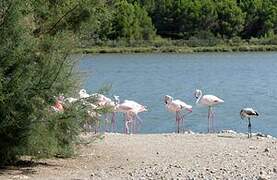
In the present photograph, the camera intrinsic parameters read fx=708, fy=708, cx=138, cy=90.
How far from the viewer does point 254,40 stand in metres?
97.9

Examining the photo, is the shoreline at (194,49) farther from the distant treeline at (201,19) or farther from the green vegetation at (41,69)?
the green vegetation at (41,69)

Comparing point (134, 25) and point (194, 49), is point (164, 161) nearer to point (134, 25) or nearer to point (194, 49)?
point (194, 49)

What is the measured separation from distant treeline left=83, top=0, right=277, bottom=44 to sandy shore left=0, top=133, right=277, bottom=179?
85877 mm

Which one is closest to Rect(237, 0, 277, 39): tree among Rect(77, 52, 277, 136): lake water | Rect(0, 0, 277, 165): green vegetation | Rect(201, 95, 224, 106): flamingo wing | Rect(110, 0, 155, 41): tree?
Rect(110, 0, 155, 41): tree

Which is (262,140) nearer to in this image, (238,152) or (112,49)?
(238,152)

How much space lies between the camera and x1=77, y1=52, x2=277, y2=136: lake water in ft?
79.7

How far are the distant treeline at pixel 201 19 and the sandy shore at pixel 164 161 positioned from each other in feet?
282

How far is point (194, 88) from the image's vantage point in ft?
121

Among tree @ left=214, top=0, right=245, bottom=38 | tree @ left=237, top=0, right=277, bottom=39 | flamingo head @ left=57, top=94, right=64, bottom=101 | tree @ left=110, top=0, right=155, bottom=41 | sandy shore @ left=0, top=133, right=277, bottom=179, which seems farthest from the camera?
tree @ left=237, top=0, right=277, bottom=39

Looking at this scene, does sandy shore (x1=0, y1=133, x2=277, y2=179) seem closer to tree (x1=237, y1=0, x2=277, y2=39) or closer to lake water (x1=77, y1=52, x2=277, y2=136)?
lake water (x1=77, y1=52, x2=277, y2=136)

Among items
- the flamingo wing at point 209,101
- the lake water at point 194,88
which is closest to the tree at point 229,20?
the lake water at point 194,88

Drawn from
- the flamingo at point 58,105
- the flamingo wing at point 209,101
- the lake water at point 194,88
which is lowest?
the lake water at point 194,88

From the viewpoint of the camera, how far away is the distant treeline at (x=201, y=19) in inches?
4141

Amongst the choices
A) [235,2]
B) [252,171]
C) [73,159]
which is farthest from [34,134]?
[235,2]
